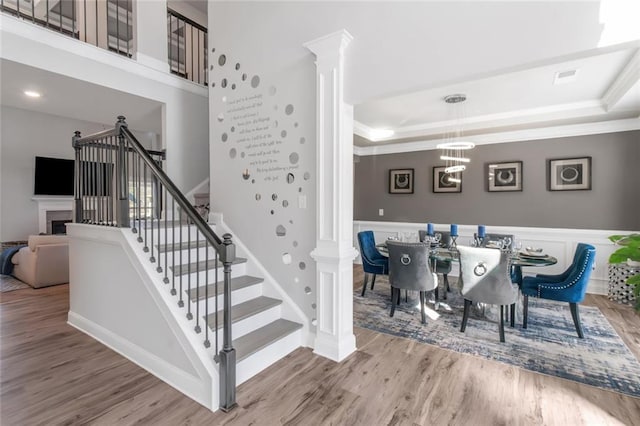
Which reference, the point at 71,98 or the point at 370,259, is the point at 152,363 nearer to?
the point at 370,259

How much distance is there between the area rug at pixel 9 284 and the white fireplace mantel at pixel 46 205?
4.69 ft

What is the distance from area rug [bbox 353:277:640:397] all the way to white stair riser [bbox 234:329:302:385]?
100 centimetres

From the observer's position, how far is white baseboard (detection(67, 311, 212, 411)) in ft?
7.38

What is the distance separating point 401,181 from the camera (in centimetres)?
665

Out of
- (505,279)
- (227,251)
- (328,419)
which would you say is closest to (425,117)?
(505,279)

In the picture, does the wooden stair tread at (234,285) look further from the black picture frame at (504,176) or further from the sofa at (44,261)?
the black picture frame at (504,176)

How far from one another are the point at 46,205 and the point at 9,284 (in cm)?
217

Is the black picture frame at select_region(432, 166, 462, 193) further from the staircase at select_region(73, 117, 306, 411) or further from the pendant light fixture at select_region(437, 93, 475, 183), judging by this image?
the staircase at select_region(73, 117, 306, 411)

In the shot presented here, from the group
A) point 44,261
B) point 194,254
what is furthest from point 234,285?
point 44,261

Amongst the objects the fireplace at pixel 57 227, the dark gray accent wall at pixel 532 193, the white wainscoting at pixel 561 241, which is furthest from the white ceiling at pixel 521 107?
the fireplace at pixel 57 227

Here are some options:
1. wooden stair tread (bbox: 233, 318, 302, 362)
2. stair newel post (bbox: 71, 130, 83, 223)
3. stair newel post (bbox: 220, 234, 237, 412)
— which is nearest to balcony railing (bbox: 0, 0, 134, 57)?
stair newel post (bbox: 71, 130, 83, 223)

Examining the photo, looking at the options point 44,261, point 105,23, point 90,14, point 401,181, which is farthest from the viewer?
point 401,181

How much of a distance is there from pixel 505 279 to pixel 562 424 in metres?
1.39

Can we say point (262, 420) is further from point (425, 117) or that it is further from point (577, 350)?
point (425, 117)
